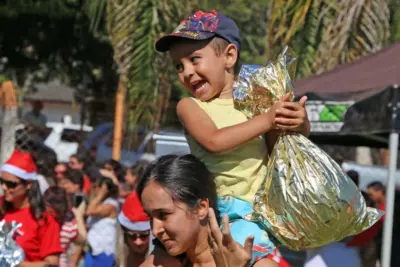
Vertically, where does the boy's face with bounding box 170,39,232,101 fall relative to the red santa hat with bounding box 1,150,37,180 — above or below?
above

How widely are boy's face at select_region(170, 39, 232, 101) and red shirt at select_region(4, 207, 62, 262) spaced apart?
3059mm

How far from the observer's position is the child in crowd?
321 centimetres

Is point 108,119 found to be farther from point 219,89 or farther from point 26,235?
point 219,89

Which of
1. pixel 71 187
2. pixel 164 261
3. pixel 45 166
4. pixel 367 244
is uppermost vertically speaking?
pixel 164 261

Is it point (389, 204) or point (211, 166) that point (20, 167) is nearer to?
point (389, 204)

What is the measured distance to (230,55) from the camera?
11.1 feet

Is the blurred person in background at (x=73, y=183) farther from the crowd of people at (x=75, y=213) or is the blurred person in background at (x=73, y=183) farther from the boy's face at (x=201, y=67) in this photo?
the boy's face at (x=201, y=67)

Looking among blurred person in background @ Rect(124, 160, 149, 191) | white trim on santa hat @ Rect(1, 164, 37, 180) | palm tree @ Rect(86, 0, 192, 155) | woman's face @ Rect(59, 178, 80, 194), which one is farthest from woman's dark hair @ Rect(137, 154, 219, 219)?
palm tree @ Rect(86, 0, 192, 155)

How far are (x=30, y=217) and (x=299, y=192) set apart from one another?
359cm

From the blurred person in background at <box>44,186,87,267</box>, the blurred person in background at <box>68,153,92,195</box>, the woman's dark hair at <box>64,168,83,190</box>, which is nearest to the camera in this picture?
the blurred person in background at <box>44,186,87,267</box>

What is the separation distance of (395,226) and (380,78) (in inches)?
116

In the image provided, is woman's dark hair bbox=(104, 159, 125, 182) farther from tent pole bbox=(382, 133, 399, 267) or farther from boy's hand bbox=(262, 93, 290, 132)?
boy's hand bbox=(262, 93, 290, 132)

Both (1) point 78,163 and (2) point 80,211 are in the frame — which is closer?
(2) point 80,211

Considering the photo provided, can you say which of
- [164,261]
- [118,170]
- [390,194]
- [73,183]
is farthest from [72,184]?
[164,261]
